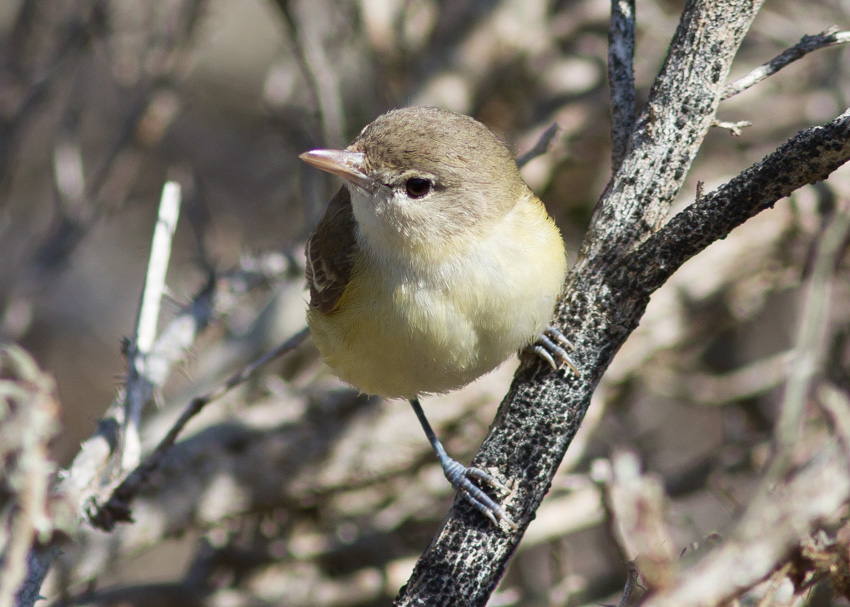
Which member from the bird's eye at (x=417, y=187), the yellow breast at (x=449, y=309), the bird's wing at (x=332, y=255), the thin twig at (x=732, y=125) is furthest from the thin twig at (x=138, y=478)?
the thin twig at (x=732, y=125)

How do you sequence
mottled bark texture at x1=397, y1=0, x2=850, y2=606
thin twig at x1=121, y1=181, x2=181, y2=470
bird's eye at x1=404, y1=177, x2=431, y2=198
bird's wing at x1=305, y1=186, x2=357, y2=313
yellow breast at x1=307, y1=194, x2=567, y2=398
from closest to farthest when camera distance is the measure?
Answer: mottled bark texture at x1=397, y1=0, x2=850, y2=606, thin twig at x1=121, y1=181, x2=181, y2=470, yellow breast at x1=307, y1=194, x2=567, y2=398, bird's eye at x1=404, y1=177, x2=431, y2=198, bird's wing at x1=305, y1=186, x2=357, y2=313

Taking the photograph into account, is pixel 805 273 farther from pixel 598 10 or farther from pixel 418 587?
pixel 418 587

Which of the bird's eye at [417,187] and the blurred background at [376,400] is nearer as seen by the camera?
the bird's eye at [417,187]

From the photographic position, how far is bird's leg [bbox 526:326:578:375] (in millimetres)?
2660

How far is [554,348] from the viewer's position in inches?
107

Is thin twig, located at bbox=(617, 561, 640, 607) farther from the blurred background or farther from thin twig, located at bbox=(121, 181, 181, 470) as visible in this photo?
→ the blurred background

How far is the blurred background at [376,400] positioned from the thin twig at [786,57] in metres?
1.63

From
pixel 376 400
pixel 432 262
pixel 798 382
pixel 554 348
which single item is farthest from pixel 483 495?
pixel 376 400

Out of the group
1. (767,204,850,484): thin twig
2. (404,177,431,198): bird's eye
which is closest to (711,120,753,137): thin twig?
(767,204,850,484): thin twig

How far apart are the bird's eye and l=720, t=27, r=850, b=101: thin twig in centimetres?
127

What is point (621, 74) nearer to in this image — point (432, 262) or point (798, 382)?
point (432, 262)

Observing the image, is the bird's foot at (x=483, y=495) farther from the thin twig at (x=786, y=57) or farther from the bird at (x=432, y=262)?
the thin twig at (x=786, y=57)

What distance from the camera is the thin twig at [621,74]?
274cm

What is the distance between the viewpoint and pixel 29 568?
7.72 feet
